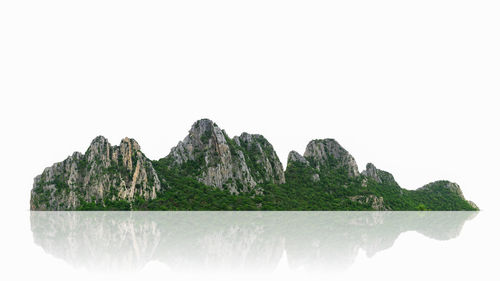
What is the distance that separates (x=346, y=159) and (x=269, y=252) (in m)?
132

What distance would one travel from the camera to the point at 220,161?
4663 inches

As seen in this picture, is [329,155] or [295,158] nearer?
[295,158]

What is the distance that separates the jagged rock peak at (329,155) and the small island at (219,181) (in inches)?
16.7

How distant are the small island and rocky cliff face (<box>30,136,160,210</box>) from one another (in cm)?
26

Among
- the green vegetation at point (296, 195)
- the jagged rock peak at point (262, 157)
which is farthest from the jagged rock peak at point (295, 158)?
the jagged rock peak at point (262, 157)

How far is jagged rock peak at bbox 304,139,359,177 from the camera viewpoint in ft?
486

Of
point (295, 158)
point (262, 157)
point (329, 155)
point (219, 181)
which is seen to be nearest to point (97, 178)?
point (219, 181)

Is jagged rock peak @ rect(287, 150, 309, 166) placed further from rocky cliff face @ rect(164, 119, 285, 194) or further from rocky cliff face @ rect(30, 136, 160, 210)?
rocky cliff face @ rect(30, 136, 160, 210)

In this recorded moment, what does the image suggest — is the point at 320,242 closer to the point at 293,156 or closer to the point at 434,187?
the point at 293,156

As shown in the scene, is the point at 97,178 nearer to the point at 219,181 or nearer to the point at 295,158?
the point at 219,181

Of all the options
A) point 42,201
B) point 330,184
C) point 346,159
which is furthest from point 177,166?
point 346,159

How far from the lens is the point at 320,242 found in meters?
28.0

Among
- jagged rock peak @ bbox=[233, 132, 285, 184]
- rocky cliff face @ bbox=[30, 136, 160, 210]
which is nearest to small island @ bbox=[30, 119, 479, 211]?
rocky cliff face @ bbox=[30, 136, 160, 210]

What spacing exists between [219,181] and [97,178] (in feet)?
120
